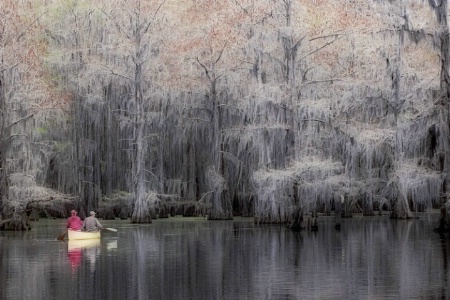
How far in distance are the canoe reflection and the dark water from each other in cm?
3

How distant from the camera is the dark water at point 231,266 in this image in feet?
45.9

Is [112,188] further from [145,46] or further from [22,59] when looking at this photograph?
[22,59]

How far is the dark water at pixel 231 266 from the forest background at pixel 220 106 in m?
5.55

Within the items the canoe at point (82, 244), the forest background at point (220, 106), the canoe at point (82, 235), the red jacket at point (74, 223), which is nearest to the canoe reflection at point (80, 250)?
the canoe at point (82, 244)

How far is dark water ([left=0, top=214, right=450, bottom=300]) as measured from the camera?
14.0 metres

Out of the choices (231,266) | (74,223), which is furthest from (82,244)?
(231,266)

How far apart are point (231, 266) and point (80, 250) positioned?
24.3 ft

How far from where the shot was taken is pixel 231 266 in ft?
60.2

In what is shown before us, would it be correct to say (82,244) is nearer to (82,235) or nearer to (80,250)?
(82,235)

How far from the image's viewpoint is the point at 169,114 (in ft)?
146

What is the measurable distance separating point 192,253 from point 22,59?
1707 centimetres

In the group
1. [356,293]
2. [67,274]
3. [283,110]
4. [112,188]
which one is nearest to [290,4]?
[283,110]

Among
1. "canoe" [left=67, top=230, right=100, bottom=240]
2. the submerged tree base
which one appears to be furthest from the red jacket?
the submerged tree base

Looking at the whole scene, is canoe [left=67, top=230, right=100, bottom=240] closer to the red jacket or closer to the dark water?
the red jacket
